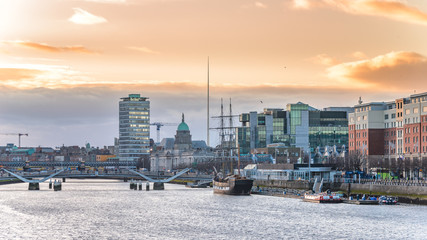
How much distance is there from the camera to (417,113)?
174000 millimetres

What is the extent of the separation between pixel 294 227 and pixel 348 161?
3747 inches

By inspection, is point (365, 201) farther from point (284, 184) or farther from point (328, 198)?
point (284, 184)

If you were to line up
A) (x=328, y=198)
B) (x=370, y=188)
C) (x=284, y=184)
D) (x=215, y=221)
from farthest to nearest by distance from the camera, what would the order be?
(x=284, y=184), (x=370, y=188), (x=328, y=198), (x=215, y=221)

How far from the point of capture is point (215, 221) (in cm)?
9806

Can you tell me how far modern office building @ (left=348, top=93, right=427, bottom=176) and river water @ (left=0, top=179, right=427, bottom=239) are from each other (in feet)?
168

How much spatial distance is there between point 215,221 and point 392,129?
322 feet

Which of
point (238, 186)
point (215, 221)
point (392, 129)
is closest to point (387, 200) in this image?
point (215, 221)

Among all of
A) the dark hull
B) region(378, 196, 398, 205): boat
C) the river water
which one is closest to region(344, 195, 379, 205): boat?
region(378, 196, 398, 205): boat

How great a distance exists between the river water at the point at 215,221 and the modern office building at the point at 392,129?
5124 cm

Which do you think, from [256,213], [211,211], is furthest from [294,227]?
[211,211]

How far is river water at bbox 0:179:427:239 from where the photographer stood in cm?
8306

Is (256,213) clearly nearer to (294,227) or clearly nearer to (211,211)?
(211,211)

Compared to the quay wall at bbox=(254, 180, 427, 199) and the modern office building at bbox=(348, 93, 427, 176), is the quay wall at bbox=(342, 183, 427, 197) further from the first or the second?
the modern office building at bbox=(348, 93, 427, 176)

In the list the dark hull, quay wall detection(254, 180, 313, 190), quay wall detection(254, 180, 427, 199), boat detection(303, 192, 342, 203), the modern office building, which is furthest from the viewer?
the modern office building
